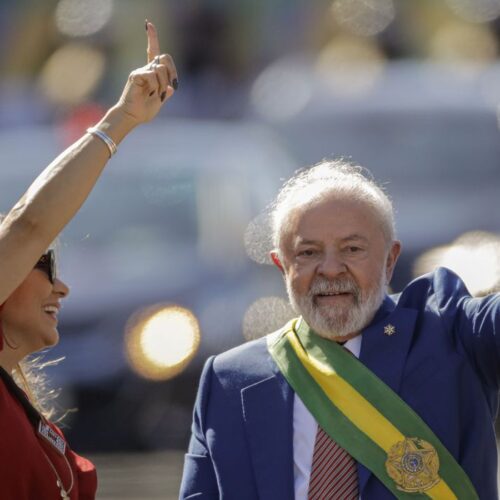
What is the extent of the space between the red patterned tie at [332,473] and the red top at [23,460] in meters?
0.64

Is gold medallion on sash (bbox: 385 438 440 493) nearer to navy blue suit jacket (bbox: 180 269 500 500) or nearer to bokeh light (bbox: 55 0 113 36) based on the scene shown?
navy blue suit jacket (bbox: 180 269 500 500)

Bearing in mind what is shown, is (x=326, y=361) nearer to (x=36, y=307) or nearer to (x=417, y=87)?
(x=36, y=307)

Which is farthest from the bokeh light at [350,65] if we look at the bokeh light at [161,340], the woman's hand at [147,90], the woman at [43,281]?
the woman's hand at [147,90]

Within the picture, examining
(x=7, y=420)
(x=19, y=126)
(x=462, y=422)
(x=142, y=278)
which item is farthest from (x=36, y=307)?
(x=19, y=126)

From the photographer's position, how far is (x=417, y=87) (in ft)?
39.8

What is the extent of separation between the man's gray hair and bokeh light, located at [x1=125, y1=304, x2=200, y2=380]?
5693 mm

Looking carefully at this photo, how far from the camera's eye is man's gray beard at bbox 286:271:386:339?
403 cm

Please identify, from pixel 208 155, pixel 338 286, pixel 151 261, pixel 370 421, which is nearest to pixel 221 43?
pixel 208 155

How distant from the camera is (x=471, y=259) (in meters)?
10.5

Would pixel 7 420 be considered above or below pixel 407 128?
below

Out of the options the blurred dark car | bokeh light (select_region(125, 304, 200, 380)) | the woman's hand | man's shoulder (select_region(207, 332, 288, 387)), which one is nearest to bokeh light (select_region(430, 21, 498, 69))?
the blurred dark car

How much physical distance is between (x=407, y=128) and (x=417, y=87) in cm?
46

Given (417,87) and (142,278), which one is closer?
(142,278)

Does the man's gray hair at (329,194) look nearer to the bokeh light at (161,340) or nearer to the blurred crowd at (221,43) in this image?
the bokeh light at (161,340)
